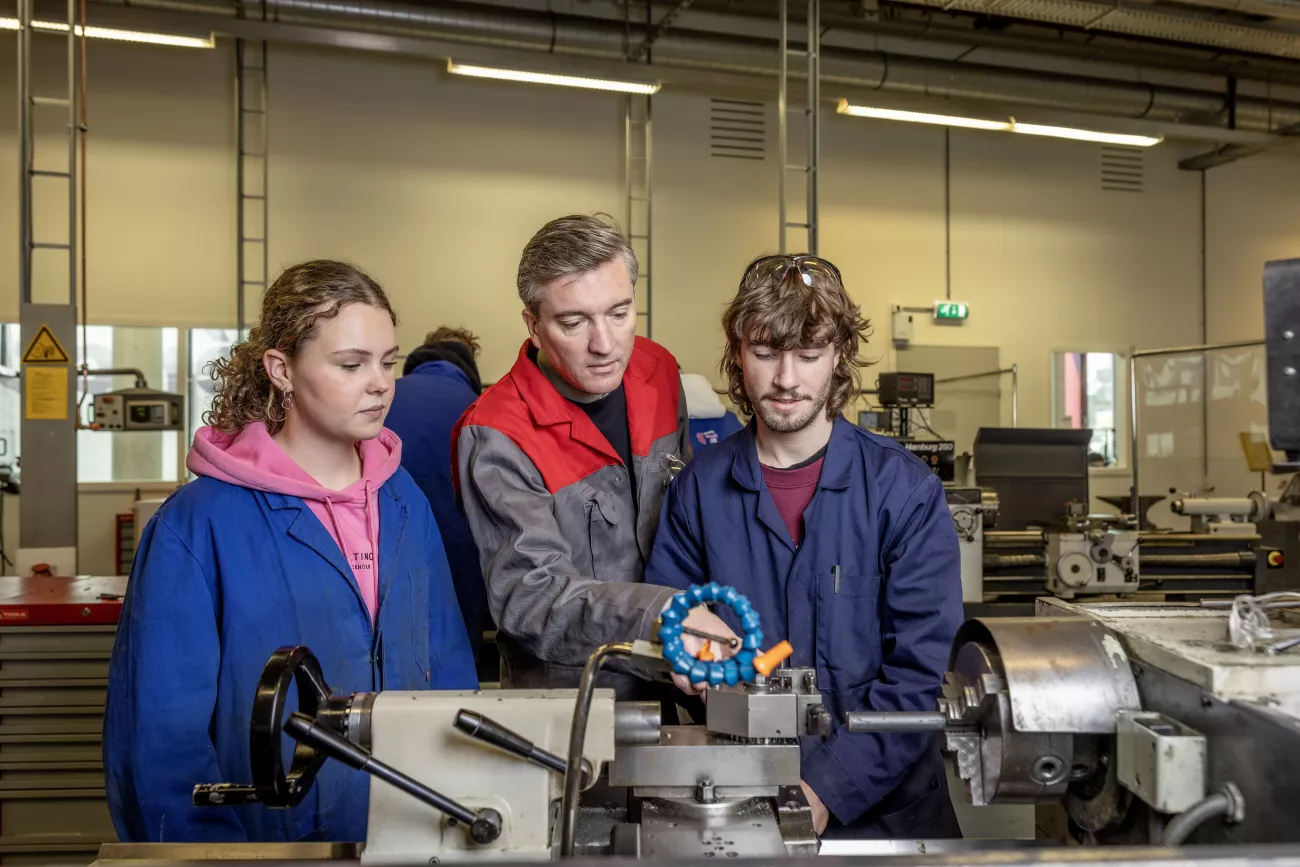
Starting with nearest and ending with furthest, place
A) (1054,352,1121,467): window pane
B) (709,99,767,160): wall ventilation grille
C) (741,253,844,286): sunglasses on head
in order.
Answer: (741,253,844,286): sunglasses on head
(709,99,767,160): wall ventilation grille
(1054,352,1121,467): window pane

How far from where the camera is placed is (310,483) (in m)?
1.25

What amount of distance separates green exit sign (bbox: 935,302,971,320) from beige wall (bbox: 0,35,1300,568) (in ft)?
0.31

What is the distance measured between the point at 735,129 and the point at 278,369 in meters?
5.11

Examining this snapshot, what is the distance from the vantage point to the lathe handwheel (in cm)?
77

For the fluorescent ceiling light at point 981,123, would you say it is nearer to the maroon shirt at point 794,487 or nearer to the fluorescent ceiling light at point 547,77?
the fluorescent ceiling light at point 547,77

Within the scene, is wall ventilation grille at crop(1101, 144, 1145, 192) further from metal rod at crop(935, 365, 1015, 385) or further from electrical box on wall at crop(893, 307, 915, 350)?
electrical box on wall at crop(893, 307, 915, 350)

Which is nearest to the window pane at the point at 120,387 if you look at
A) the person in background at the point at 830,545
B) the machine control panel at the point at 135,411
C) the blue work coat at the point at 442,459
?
the machine control panel at the point at 135,411

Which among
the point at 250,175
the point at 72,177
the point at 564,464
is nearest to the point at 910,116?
Result: the point at 250,175

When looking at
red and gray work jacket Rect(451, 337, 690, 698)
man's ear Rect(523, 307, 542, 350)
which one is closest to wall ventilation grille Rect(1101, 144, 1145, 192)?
red and gray work jacket Rect(451, 337, 690, 698)

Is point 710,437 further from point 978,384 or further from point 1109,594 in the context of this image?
point 978,384

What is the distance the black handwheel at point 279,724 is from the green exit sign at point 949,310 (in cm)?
587

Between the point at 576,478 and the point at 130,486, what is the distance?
179 inches

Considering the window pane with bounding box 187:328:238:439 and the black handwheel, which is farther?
the window pane with bounding box 187:328:238:439

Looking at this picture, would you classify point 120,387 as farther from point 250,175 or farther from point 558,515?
point 558,515
